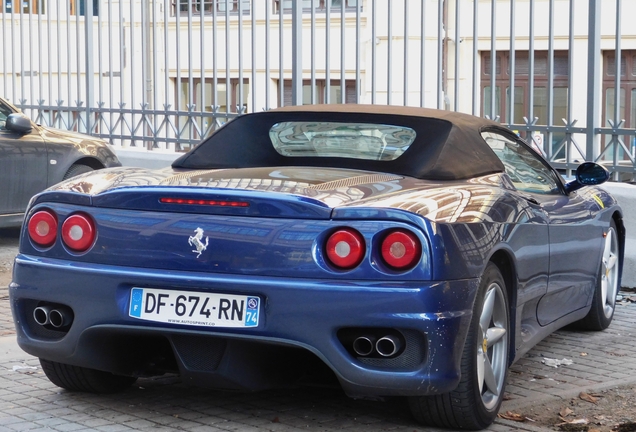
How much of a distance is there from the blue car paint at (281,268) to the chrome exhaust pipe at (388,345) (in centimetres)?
7

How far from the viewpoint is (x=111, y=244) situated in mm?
4559

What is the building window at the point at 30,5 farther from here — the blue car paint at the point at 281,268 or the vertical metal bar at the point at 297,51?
the blue car paint at the point at 281,268

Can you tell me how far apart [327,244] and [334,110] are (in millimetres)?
1479

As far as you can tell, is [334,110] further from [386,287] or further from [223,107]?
[223,107]

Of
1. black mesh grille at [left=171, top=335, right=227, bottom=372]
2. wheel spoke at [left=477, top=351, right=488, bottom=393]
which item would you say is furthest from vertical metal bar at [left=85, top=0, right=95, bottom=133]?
wheel spoke at [left=477, top=351, right=488, bottom=393]

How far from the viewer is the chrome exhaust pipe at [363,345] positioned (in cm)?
430

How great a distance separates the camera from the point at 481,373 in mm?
4672

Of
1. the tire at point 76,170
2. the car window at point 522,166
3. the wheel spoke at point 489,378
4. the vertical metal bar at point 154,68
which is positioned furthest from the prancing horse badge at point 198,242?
the vertical metal bar at point 154,68

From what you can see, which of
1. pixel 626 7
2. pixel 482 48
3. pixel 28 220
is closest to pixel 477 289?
pixel 28 220

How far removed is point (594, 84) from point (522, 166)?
130 inches

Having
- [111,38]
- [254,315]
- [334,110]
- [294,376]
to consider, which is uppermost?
[111,38]

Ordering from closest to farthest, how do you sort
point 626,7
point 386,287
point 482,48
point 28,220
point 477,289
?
1. point 386,287
2. point 477,289
3. point 28,220
4. point 482,48
5. point 626,7

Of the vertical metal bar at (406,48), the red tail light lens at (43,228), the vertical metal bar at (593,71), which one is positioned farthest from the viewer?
the vertical metal bar at (406,48)

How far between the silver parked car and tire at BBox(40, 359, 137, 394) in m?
5.50
